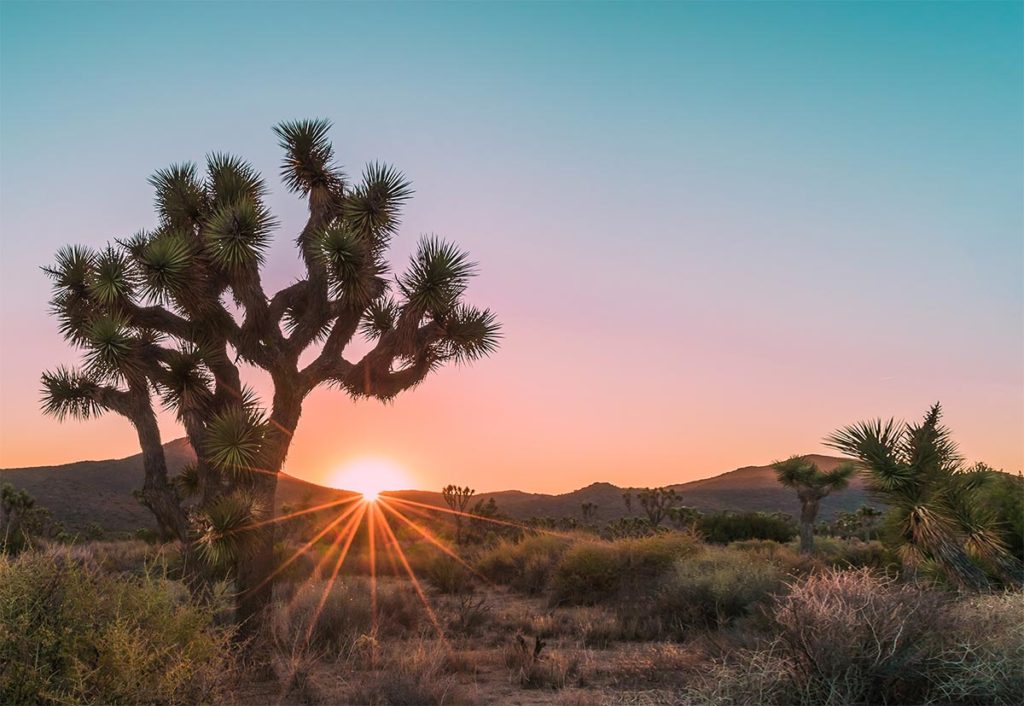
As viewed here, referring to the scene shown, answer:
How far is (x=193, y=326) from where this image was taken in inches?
480

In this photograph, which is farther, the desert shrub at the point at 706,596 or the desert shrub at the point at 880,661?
the desert shrub at the point at 706,596

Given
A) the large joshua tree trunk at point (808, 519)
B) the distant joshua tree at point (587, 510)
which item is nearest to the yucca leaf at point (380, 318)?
the large joshua tree trunk at point (808, 519)

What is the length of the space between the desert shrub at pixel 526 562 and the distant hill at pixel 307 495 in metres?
22.4

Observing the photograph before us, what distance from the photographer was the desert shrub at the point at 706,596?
43.8 feet

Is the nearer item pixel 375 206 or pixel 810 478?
pixel 375 206

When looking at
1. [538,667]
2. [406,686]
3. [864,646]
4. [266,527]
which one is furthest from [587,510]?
[864,646]

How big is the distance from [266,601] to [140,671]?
19.6 ft

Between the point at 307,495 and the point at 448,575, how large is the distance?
989 inches

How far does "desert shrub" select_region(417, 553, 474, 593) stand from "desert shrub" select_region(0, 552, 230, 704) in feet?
42.2

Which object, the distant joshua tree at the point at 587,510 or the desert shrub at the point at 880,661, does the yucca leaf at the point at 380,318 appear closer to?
the desert shrub at the point at 880,661

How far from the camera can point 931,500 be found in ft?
27.2

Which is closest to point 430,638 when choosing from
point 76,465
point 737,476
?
point 76,465

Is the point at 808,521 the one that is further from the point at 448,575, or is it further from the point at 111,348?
the point at 111,348

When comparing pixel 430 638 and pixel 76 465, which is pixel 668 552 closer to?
pixel 430 638
